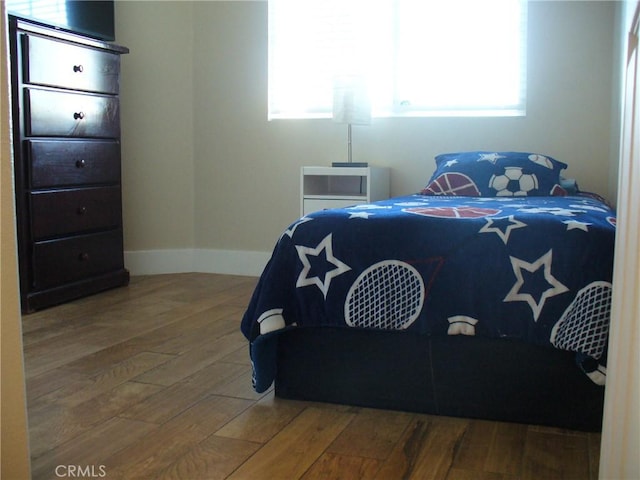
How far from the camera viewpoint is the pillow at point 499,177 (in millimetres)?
3156

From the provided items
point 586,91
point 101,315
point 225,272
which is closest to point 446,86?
point 586,91

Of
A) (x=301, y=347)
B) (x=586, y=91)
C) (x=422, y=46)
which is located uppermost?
(x=422, y=46)

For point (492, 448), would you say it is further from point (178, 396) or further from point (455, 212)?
point (178, 396)

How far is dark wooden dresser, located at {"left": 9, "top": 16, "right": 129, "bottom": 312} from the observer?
3141mm

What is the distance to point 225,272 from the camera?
442cm

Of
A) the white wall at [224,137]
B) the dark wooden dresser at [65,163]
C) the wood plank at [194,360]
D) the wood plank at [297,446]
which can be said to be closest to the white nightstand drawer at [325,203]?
the white wall at [224,137]

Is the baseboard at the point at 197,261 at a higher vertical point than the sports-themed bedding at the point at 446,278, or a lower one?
lower

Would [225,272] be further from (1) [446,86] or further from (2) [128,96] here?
(1) [446,86]

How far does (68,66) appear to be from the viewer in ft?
11.0

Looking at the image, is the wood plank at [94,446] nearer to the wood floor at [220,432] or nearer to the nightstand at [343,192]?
the wood floor at [220,432]

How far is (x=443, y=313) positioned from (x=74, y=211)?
7.21ft

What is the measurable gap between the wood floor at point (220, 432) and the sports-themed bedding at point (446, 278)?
196 mm

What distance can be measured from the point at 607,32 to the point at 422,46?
0.95 meters

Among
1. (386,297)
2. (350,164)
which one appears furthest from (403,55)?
(386,297)
